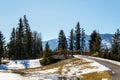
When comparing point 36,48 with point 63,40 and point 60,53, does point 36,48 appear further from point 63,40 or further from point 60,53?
point 60,53

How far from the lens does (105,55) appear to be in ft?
307

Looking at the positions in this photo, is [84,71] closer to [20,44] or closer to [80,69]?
[80,69]

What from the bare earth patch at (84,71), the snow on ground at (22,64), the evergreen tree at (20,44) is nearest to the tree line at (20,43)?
the evergreen tree at (20,44)

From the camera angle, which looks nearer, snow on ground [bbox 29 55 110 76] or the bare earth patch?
the bare earth patch

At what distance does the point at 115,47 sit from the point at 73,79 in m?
86.6

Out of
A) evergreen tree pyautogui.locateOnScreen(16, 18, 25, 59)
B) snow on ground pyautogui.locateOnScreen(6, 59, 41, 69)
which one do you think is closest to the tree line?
evergreen tree pyautogui.locateOnScreen(16, 18, 25, 59)

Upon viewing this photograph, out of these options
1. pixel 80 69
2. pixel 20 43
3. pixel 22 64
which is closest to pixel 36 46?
pixel 20 43

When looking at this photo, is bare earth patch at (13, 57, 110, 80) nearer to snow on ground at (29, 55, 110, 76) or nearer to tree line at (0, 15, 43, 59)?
snow on ground at (29, 55, 110, 76)

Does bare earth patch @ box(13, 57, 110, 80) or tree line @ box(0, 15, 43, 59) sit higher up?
tree line @ box(0, 15, 43, 59)

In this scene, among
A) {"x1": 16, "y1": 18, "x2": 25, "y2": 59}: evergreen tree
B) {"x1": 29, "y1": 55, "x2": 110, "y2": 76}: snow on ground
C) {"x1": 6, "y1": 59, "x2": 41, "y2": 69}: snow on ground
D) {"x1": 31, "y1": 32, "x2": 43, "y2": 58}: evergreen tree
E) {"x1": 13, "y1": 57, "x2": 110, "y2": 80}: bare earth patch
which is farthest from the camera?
{"x1": 31, "y1": 32, "x2": 43, "y2": 58}: evergreen tree

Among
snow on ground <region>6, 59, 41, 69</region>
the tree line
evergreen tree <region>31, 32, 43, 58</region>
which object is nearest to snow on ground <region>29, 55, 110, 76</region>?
Result: snow on ground <region>6, 59, 41, 69</region>

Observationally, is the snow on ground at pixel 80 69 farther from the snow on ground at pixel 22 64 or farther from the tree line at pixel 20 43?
the tree line at pixel 20 43

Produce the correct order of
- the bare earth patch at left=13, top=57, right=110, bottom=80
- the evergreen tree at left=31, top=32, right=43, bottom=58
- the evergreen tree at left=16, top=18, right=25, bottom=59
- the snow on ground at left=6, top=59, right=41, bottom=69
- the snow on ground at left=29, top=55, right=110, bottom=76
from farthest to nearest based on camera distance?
the evergreen tree at left=31, top=32, right=43, bottom=58
the evergreen tree at left=16, top=18, right=25, bottom=59
the snow on ground at left=6, top=59, right=41, bottom=69
the snow on ground at left=29, top=55, right=110, bottom=76
the bare earth patch at left=13, top=57, right=110, bottom=80

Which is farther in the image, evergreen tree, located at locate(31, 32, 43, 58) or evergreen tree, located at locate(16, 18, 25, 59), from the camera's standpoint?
evergreen tree, located at locate(31, 32, 43, 58)
